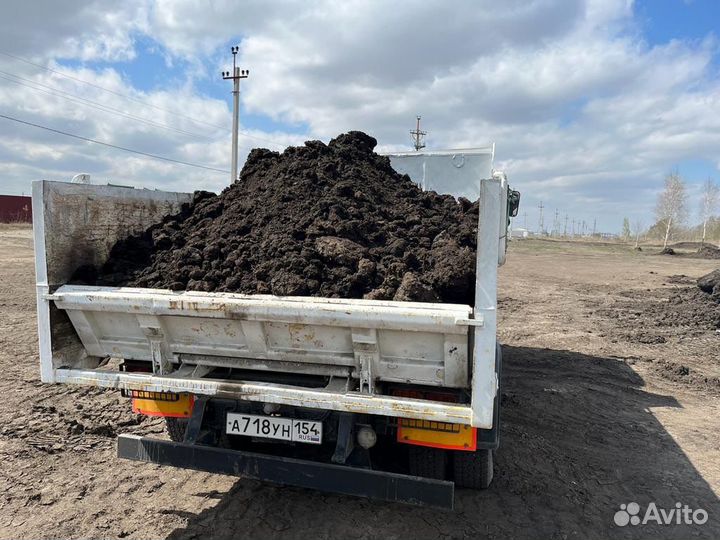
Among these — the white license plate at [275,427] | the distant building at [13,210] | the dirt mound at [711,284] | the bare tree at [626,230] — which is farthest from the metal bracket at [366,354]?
the bare tree at [626,230]

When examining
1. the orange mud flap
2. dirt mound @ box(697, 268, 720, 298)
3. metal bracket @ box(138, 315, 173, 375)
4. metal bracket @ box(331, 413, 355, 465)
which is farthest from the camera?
dirt mound @ box(697, 268, 720, 298)

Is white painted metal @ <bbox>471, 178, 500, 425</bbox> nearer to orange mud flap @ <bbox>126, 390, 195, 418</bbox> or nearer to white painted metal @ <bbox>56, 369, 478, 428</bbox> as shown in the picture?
white painted metal @ <bbox>56, 369, 478, 428</bbox>

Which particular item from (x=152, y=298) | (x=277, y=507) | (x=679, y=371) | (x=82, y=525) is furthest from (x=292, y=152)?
(x=679, y=371)

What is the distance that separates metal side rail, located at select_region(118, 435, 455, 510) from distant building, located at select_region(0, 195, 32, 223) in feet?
126

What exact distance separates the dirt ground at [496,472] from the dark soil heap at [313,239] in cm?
145

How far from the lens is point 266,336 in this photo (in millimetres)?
2809

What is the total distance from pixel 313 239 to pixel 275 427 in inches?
46.0

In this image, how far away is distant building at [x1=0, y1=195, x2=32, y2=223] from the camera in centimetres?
3497

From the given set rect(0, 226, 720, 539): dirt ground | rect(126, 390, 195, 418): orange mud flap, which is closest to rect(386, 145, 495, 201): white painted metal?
rect(0, 226, 720, 539): dirt ground

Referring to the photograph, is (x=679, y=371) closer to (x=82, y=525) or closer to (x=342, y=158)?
(x=342, y=158)

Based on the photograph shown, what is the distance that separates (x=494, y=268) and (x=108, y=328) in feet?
7.52

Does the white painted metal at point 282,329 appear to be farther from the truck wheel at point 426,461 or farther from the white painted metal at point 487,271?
the truck wheel at point 426,461

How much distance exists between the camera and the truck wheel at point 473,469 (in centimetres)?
333

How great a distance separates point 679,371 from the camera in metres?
6.72
